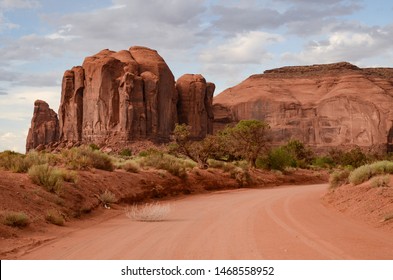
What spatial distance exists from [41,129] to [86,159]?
9122 centimetres

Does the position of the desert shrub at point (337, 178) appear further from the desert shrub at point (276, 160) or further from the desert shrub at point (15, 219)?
the desert shrub at point (276, 160)

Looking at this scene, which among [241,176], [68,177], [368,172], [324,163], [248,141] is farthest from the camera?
[324,163]

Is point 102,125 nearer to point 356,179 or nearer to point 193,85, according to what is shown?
point 193,85

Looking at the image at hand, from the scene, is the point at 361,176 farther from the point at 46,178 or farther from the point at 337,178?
the point at 46,178

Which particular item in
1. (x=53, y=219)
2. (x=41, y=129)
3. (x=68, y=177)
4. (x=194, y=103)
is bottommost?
(x=53, y=219)

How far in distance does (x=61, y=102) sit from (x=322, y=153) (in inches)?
2346

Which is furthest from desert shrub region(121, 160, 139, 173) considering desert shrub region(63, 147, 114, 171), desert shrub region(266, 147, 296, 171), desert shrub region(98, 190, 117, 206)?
desert shrub region(266, 147, 296, 171)

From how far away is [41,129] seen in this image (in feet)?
369

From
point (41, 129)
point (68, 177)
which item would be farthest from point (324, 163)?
Result: point (68, 177)

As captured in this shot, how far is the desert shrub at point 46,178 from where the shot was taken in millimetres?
17938

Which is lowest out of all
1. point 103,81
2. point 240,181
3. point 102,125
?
point 240,181

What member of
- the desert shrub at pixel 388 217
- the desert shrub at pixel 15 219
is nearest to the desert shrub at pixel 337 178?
the desert shrub at pixel 388 217
